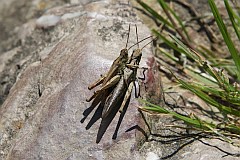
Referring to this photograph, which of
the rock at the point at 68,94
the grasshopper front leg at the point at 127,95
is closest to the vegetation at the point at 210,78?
the grasshopper front leg at the point at 127,95

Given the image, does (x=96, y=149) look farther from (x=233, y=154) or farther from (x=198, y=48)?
(x=198, y=48)

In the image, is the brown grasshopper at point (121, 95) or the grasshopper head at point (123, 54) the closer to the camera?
the brown grasshopper at point (121, 95)

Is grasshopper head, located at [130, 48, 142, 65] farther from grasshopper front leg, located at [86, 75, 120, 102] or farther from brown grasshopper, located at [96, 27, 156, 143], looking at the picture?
grasshopper front leg, located at [86, 75, 120, 102]

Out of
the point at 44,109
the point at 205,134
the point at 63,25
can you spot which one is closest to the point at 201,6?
the point at 63,25

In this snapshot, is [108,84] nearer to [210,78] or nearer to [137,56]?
[137,56]

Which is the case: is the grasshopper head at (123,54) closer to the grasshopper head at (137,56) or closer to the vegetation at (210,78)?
the grasshopper head at (137,56)

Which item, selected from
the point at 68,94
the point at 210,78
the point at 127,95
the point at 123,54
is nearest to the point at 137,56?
the point at 123,54
